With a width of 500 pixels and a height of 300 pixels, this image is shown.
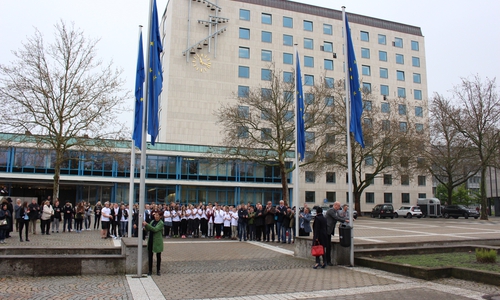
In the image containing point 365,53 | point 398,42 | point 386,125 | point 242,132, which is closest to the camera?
point 242,132

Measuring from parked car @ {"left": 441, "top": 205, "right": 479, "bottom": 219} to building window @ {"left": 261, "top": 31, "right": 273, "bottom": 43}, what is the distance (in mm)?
31311

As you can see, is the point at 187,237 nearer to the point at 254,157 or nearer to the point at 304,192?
the point at 254,157

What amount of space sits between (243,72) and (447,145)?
2678 centimetres

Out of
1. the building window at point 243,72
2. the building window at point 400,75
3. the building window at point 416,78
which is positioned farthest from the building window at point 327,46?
the building window at point 416,78

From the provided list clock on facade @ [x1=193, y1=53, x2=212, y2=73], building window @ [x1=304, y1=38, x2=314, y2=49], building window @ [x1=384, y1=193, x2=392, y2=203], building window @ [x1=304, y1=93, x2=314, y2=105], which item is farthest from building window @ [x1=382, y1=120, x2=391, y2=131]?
clock on facade @ [x1=193, y1=53, x2=212, y2=73]

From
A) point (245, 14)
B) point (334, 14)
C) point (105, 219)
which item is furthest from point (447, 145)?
point (105, 219)

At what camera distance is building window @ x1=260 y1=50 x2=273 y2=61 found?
57.1 metres

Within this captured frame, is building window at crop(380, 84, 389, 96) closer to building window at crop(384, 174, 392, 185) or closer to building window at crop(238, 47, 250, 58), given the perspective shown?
building window at crop(384, 174, 392, 185)

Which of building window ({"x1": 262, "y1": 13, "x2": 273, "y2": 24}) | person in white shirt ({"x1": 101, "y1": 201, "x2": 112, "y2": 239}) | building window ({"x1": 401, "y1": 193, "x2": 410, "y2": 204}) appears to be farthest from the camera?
building window ({"x1": 401, "y1": 193, "x2": 410, "y2": 204})

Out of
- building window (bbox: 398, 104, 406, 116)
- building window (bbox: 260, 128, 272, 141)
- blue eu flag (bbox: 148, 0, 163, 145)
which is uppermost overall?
building window (bbox: 398, 104, 406, 116)

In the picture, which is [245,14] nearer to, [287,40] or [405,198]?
[287,40]

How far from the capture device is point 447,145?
140 ft

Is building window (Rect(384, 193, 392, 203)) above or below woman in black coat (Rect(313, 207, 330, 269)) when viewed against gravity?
above

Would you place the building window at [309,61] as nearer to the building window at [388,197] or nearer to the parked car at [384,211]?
the building window at [388,197]
